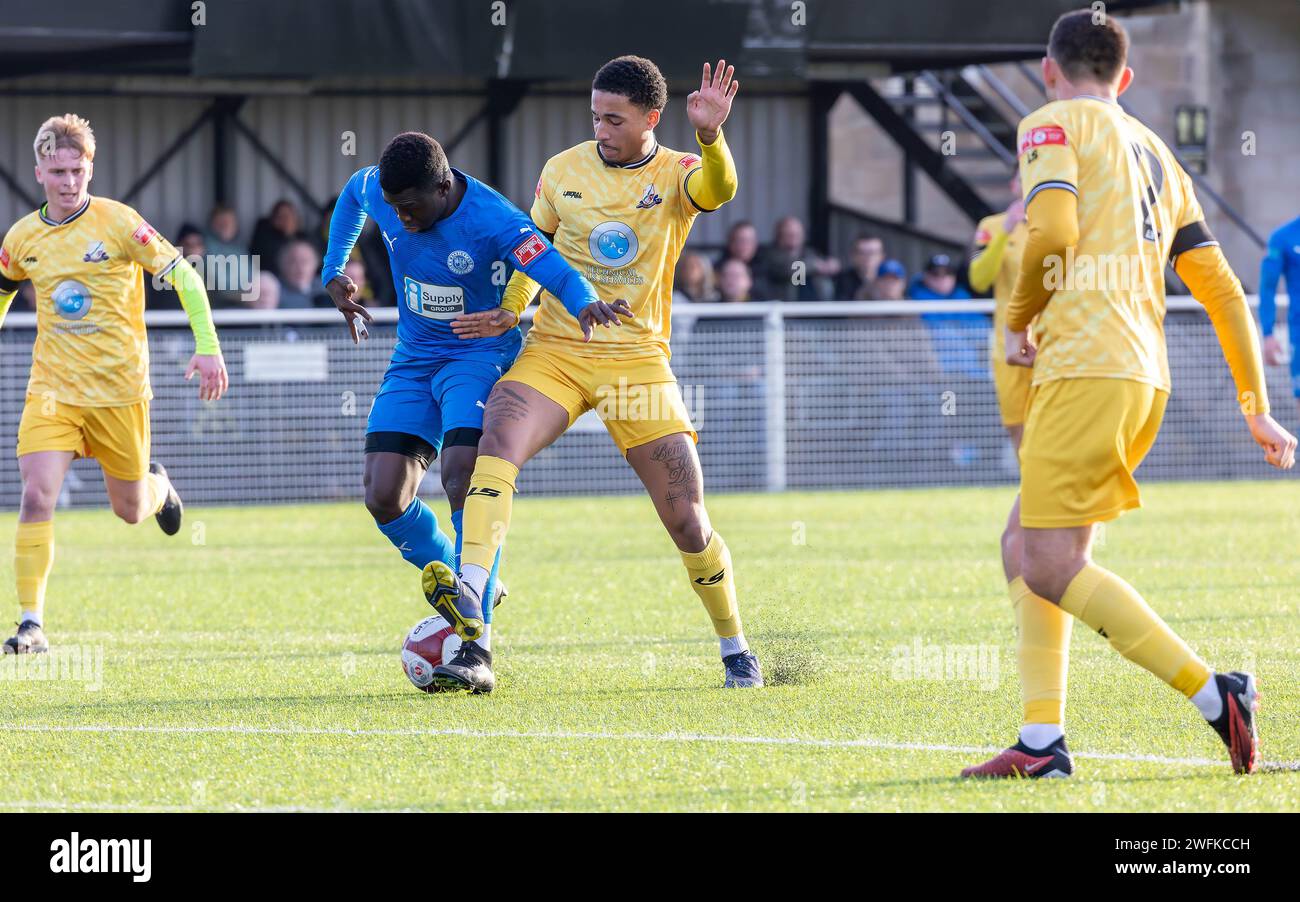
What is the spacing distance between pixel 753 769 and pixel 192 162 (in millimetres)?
16115

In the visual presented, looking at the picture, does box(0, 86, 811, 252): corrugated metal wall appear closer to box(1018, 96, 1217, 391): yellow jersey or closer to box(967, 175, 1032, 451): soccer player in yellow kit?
A: box(967, 175, 1032, 451): soccer player in yellow kit

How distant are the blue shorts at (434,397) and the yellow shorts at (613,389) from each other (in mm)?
188

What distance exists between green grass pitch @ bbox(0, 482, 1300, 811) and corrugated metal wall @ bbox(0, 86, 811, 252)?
26.5 ft

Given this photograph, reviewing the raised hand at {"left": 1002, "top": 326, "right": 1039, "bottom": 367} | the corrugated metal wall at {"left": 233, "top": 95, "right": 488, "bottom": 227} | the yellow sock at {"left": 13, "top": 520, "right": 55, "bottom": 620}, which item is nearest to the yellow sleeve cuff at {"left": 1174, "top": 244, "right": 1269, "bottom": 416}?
the raised hand at {"left": 1002, "top": 326, "right": 1039, "bottom": 367}

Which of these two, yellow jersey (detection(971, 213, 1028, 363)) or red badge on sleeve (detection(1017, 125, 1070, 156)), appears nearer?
red badge on sleeve (detection(1017, 125, 1070, 156))

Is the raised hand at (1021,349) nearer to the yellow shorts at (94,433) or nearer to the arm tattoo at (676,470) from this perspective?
the arm tattoo at (676,470)

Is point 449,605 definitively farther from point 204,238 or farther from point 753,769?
point 204,238

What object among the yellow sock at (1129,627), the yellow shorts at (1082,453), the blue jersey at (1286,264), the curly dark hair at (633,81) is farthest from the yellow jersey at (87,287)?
the blue jersey at (1286,264)

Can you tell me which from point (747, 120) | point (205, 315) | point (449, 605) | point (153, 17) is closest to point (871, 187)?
point (747, 120)

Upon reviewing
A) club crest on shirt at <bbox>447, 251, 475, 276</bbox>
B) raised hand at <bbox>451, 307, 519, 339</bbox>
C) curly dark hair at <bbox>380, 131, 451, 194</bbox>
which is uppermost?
curly dark hair at <bbox>380, 131, 451, 194</bbox>

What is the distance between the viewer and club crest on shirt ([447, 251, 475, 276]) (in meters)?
7.12

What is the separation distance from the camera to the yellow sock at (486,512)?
6617 mm

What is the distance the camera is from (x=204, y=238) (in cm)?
1852

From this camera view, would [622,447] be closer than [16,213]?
Yes
